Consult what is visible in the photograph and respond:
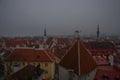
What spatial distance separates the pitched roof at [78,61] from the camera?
445 centimetres

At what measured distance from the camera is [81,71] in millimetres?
4379

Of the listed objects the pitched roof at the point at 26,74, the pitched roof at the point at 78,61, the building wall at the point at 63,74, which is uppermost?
the pitched roof at the point at 78,61

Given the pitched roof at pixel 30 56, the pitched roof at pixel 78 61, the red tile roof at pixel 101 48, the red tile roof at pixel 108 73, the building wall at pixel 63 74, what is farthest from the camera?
the red tile roof at pixel 101 48

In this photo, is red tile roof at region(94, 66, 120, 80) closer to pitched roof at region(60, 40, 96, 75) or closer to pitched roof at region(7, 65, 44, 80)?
pitched roof at region(60, 40, 96, 75)

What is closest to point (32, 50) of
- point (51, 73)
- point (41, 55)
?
point (41, 55)

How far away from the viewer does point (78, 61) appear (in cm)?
450

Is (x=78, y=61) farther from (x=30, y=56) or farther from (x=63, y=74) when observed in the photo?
(x=30, y=56)

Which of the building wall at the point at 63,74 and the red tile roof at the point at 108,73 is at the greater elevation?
the red tile roof at the point at 108,73

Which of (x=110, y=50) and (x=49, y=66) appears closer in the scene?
(x=49, y=66)

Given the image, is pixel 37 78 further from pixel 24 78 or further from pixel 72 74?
pixel 72 74

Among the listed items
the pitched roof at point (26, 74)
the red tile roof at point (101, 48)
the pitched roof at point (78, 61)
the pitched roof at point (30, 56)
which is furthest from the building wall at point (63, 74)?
the red tile roof at point (101, 48)

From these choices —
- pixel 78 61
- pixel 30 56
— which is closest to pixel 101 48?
pixel 30 56

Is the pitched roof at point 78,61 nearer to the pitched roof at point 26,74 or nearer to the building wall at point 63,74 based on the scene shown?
the building wall at point 63,74

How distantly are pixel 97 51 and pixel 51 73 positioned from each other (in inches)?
93.5
